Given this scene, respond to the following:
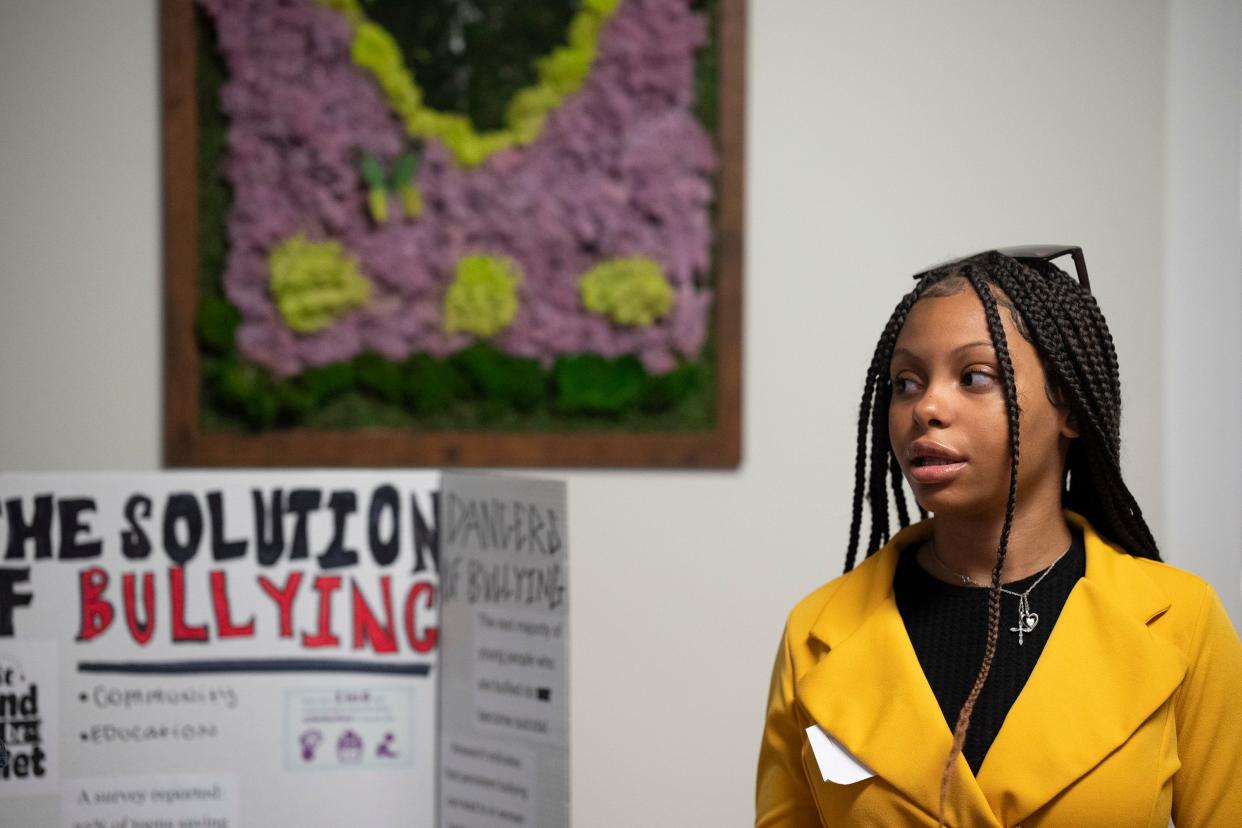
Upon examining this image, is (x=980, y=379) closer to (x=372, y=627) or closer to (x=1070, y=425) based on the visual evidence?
(x=1070, y=425)

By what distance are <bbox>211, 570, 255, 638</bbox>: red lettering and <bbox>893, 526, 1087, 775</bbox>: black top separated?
741 mm

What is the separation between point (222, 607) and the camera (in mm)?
1303

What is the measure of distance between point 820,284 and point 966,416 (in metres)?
0.97

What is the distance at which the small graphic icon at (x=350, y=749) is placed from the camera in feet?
4.27

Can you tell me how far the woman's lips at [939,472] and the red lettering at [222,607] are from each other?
2.58 feet

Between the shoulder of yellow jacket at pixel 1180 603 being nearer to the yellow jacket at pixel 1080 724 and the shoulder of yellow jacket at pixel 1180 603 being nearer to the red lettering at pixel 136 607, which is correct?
the yellow jacket at pixel 1080 724

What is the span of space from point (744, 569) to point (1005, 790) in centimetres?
100

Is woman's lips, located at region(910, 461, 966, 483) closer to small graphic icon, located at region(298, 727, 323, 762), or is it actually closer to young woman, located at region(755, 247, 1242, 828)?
young woman, located at region(755, 247, 1242, 828)

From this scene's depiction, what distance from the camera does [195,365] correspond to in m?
1.79

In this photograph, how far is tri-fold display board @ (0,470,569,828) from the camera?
Result: 1.27 m

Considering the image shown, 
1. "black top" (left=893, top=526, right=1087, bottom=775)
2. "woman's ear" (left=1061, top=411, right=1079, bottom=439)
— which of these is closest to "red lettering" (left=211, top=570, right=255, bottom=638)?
"black top" (left=893, top=526, right=1087, bottom=775)

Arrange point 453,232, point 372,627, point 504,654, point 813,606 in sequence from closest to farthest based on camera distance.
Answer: point 813,606 < point 504,654 < point 372,627 < point 453,232

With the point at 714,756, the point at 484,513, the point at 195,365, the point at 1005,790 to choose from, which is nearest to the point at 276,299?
the point at 195,365

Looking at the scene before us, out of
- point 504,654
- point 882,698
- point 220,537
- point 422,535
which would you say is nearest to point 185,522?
point 220,537
